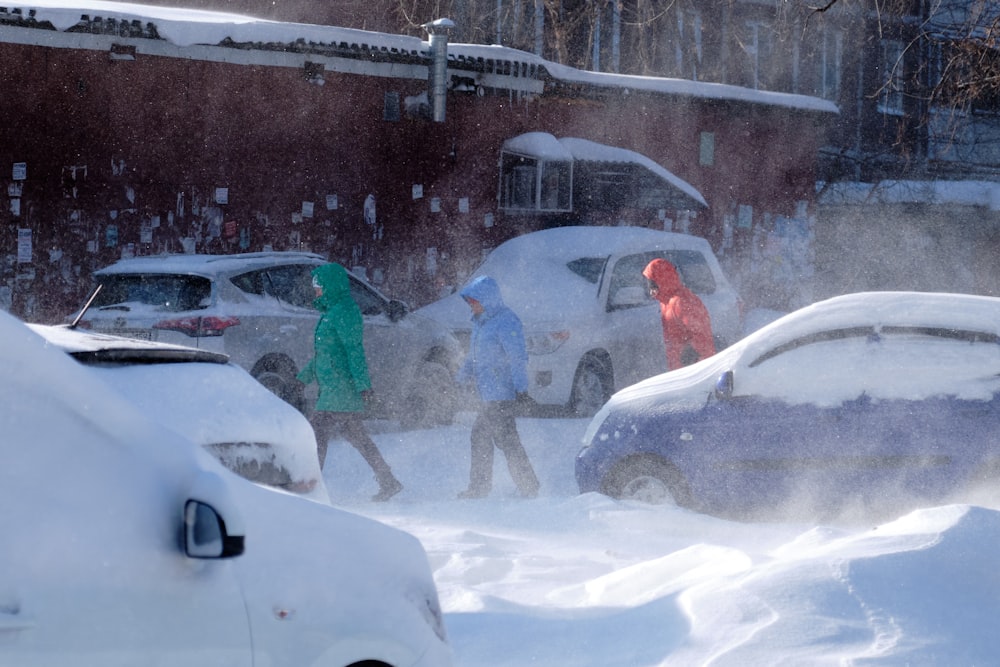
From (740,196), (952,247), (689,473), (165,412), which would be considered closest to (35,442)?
(165,412)

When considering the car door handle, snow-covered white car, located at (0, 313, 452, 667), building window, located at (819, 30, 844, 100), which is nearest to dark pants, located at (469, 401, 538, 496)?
snow-covered white car, located at (0, 313, 452, 667)

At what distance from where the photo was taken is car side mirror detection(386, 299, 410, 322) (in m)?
13.0

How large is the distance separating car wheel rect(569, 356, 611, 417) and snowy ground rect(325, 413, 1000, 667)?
5.31 meters

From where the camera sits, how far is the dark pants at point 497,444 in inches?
401

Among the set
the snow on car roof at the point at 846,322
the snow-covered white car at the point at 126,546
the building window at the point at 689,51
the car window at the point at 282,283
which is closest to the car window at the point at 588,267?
the car window at the point at 282,283

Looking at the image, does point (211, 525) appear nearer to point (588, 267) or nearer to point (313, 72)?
point (588, 267)

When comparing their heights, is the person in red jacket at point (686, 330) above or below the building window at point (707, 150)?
below

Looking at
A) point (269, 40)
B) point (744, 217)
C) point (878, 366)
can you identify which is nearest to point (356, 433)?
point (878, 366)

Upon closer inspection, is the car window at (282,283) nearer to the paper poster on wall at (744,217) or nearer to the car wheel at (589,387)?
the car wheel at (589,387)

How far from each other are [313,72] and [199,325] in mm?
6132

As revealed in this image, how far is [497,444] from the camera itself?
10203 mm

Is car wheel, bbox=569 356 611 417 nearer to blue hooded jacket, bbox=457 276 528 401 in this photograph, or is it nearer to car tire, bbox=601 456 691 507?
blue hooded jacket, bbox=457 276 528 401

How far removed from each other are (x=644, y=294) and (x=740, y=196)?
9.43m

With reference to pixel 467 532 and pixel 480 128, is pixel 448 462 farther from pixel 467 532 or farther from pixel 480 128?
pixel 480 128
